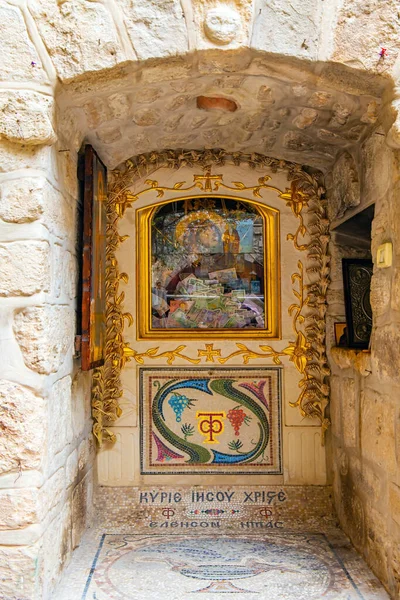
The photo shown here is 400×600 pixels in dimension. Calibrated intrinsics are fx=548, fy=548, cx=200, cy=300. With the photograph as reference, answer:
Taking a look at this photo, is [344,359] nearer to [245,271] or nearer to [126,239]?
[245,271]

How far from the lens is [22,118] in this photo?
2.05 m

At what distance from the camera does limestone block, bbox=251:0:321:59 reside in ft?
6.91

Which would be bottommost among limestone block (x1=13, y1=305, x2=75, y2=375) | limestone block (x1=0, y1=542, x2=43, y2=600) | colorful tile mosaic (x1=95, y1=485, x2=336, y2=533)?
colorful tile mosaic (x1=95, y1=485, x2=336, y2=533)

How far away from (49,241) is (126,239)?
1.10 metres

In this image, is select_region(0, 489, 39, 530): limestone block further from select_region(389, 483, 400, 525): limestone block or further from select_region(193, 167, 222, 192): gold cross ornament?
select_region(193, 167, 222, 192): gold cross ornament

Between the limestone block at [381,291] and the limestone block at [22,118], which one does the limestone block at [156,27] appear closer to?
the limestone block at [22,118]

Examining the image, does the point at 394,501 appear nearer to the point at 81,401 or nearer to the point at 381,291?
the point at 381,291

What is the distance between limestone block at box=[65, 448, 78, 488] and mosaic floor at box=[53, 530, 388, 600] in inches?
15.0

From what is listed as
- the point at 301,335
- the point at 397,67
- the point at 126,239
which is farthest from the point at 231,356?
the point at 397,67

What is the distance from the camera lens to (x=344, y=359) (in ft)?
9.44

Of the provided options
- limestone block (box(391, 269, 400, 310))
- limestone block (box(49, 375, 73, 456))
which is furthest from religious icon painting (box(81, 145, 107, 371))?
limestone block (box(391, 269, 400, 310))

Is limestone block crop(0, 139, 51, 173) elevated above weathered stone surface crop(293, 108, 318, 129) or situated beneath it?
situated beneath

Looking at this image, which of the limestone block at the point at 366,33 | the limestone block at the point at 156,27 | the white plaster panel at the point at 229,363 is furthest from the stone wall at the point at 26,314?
the limestone block at the point at 366,33

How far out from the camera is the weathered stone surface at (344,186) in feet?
8.93
